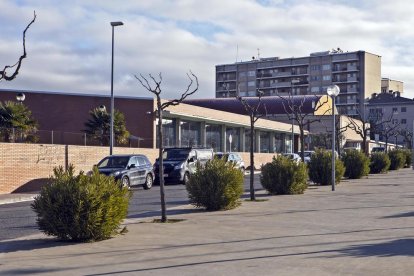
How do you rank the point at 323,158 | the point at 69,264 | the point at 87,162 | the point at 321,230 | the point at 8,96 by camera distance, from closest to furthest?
the point at 69,264
the point at 321,230
the point at 323,158
the point at 87,162
the point at 8,96

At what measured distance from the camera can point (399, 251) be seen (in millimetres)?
10930

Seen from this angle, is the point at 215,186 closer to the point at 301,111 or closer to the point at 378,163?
the point at 378,163

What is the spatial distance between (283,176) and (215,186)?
6.24 metres

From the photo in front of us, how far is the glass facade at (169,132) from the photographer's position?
4758 centimetres

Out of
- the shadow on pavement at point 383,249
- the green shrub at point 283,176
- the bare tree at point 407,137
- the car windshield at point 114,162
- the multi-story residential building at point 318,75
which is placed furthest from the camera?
the multi-story residential building at point 318,75

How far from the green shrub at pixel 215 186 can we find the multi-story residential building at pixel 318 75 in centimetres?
9359

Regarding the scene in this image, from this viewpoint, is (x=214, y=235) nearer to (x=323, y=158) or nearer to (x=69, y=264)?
(x=69, y=264)

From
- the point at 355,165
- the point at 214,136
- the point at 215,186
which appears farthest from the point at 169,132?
the point at 215,186

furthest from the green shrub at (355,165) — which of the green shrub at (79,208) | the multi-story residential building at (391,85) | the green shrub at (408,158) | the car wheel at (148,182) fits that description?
the multi-story residential building at (391,85)

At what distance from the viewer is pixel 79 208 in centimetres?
1201

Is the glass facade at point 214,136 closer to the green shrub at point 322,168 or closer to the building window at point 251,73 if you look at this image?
the green shrub at point 322,168

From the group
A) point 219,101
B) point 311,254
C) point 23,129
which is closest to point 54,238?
point 311,254

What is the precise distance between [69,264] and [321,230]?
18.9 ft

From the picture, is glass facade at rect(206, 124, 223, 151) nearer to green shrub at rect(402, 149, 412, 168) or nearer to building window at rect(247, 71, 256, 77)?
green shrub at rect(402, 149, 412, 168)
